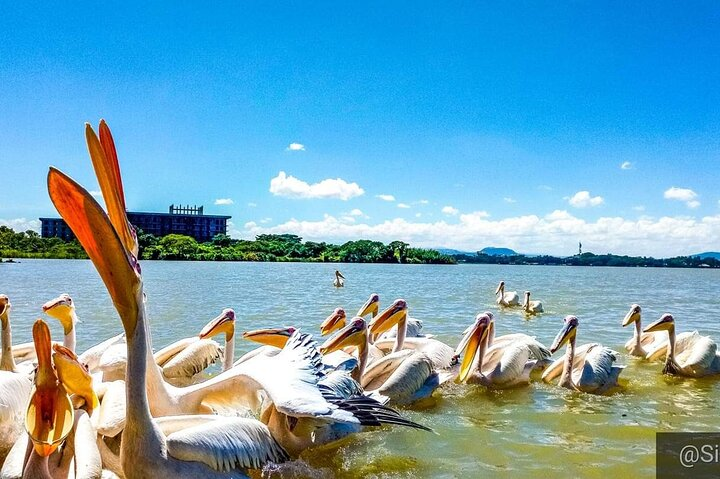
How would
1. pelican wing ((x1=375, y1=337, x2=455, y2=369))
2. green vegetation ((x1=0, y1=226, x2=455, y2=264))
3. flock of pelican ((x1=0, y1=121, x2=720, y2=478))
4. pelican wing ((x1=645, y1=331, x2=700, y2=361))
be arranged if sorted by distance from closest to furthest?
1. flock of pelican ((x1=0, y1=121, x2=720, y2=478))
2. pelican wing ((x1=375, y1=337, x2=455, y2=369))
3. pelican wing ((x1=645, y1=331, x2=700, y2=361))
4. green vegetation ((x1=0, y1=226, x2=455, y2=264))

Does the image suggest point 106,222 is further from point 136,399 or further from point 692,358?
point 692,358

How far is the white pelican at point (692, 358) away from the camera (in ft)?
20.8

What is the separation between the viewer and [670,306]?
16.3 m

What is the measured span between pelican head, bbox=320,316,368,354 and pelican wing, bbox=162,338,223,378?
107 cm

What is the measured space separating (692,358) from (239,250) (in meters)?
56.5

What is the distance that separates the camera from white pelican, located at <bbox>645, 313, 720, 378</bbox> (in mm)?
6348

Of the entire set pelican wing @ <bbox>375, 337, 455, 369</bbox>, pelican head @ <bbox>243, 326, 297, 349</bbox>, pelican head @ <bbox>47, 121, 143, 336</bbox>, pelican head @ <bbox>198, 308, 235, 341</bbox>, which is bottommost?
pelican wing @ <bbox>375, 337, 455, 369</bbox>

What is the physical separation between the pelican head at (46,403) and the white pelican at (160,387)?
25cm

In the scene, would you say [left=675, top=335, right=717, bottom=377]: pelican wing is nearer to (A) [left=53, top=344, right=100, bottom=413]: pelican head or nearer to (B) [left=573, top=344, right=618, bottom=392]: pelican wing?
(B) [left=573, top=344, right=618, bottom=392]: pelican wing

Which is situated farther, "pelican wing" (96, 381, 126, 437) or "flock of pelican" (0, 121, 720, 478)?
"pelican wing" (96, 381, 126, 437)

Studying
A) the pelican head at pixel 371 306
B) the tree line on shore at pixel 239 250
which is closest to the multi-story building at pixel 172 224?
the tree line on shore at pixel 239 250

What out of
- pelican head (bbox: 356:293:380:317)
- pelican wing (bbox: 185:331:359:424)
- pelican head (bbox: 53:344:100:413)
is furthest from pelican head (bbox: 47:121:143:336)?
Answer: pelican head (bbox: 356:293:380:317)

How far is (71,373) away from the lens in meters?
2.58

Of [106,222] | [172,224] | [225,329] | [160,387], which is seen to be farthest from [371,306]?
[172,224]
